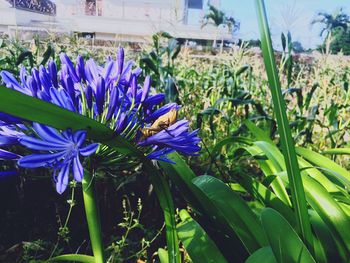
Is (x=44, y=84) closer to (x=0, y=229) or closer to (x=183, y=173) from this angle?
(x=183, y=173)

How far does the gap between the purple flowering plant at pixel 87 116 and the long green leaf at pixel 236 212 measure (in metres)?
0.44

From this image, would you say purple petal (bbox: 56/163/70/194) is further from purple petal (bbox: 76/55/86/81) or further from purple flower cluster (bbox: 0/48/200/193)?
purple petal (bbox: 76/55/86/81)

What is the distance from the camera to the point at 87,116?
30.9 inches

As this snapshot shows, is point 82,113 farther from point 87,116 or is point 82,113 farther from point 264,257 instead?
point 264,257

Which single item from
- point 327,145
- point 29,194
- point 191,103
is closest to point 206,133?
point 191,103

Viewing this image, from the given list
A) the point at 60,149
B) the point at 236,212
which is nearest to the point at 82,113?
the point at 60,149

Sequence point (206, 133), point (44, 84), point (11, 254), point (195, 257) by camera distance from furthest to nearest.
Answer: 1. point (206, 133)
2. point (11, 254)
3. point (195, 257)
4. point (44, 84)

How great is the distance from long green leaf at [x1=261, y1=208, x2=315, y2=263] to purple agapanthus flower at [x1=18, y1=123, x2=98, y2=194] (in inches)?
22.1

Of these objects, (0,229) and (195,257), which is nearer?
(195,257)

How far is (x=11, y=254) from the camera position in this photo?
1989 millimetres

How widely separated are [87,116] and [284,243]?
1.87ft

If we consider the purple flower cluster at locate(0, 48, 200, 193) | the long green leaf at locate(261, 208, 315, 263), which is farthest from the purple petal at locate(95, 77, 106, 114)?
the long green leaf at locate(261, 208, 315, 263)

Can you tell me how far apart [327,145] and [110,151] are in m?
3.13

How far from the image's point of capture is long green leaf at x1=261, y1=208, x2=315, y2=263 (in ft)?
3.29
